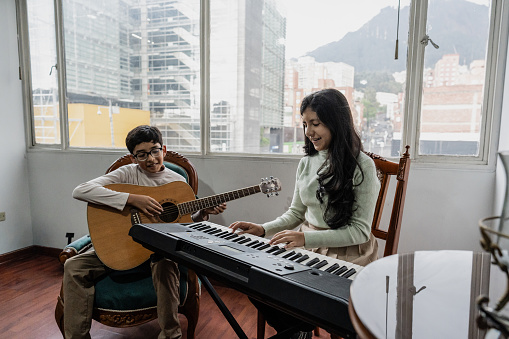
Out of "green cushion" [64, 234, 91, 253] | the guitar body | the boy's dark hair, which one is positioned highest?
the boy's dark hair

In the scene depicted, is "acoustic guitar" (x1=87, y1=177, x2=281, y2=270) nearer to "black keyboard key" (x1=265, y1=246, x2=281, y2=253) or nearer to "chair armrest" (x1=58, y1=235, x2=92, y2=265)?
"chair armrest" (x1=58, y1=235, x2=92, y2=265)

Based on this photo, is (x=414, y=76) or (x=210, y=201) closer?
(x=210, y=201)

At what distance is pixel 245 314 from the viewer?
2.04 m

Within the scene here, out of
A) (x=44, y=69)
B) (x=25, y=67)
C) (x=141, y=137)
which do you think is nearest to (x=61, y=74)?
(x=44, y=69)

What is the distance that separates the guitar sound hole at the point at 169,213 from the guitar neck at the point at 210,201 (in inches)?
1.1

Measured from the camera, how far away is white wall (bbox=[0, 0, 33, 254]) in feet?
9.20

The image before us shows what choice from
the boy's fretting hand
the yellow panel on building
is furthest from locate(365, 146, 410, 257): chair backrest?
the yellow panel on building

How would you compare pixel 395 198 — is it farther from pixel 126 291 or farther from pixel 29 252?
pixel 29 252

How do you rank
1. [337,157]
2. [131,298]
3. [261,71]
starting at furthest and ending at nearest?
[261,71] → [131,298] → [337,157]

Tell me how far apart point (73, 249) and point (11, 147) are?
185 cm

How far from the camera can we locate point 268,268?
0.81 m

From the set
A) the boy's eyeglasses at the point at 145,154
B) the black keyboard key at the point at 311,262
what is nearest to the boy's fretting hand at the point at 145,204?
the boy's eyeglasses at the point at 145,154

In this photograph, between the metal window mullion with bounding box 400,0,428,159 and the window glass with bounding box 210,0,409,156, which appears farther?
the window glass with bounding box 210,0,409,156

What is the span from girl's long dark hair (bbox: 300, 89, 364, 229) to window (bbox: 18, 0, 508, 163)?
78 cm
